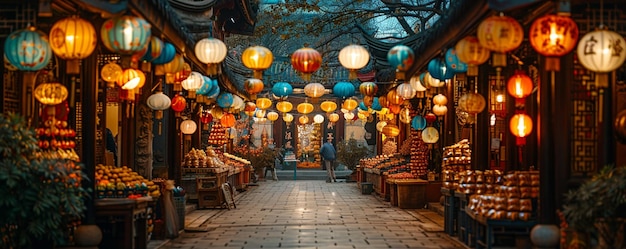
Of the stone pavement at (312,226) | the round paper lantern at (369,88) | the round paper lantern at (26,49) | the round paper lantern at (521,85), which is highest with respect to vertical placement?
the round paper lantern at (369,88)

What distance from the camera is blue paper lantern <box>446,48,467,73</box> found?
13836 millimetres

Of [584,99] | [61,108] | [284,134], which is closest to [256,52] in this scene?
[61,108]

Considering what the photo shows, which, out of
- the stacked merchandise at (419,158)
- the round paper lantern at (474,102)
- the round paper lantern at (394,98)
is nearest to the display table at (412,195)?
the stacked merchandise at (419,158)

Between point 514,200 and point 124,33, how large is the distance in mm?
5125

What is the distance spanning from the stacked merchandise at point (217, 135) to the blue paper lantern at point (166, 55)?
682 inches

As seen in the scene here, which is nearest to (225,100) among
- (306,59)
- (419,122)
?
(419,122)

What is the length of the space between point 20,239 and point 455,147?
11.4 metres

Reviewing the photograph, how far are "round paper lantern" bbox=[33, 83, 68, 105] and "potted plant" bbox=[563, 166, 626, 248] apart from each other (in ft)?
20.1

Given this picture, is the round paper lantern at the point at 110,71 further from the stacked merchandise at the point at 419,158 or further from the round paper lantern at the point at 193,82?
the stacked merchandise at the point at 419,158

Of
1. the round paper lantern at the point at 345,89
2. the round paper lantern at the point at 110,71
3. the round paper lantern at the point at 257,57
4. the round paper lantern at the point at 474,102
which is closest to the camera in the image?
the round paper lantern at the point at 110,71

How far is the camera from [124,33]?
10.6m

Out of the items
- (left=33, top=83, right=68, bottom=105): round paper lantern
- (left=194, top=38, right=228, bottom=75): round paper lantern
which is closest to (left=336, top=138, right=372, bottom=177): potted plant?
(left=194, top=38, right=228, bottom=75): round paper lantern

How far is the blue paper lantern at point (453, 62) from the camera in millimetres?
13836

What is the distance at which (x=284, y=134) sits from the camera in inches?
1849
